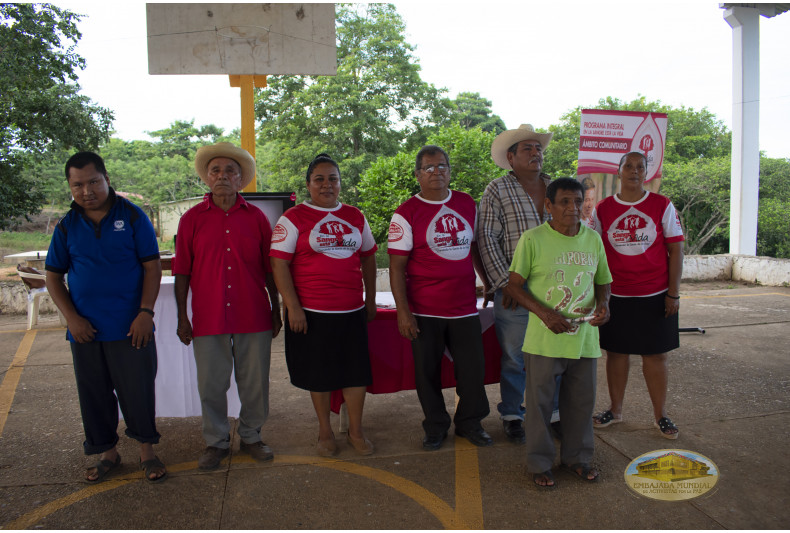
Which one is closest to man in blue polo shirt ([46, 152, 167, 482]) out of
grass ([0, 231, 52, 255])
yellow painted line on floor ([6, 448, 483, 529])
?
yellow painted line on floor ([6, 448, 483, 529])

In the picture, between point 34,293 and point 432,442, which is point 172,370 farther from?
point 34,293

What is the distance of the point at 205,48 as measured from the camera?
6328mm

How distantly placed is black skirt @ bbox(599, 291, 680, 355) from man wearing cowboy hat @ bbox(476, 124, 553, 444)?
64 cm

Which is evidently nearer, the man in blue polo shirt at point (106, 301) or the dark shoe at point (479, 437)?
the man in blue polo shirt at point (106, 301)

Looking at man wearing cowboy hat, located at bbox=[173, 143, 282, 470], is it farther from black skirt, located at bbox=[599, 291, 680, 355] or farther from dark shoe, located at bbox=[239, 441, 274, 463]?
black skirt, located at bbox=[599, 291, 680, 355]

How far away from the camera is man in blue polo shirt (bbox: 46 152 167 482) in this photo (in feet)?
9.94

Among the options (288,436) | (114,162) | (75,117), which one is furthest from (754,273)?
(114,162)

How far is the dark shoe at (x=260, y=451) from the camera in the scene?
3439 millimetres

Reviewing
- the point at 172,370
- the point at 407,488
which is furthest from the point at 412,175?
the point at 407,488

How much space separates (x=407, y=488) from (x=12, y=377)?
14.1ft

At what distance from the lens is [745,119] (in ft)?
36.7

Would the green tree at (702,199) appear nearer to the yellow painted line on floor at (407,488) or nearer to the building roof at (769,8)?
the building roof at (769,8)

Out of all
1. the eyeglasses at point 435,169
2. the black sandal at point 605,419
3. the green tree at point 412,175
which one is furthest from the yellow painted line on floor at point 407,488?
the green tree at point 412,175

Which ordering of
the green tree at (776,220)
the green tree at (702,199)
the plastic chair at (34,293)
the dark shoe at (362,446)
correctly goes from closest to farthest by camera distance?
the dark shoe at (362,446), the plastic chair at (34,293), the green tree at (776,220), the green tree at (702,199)
